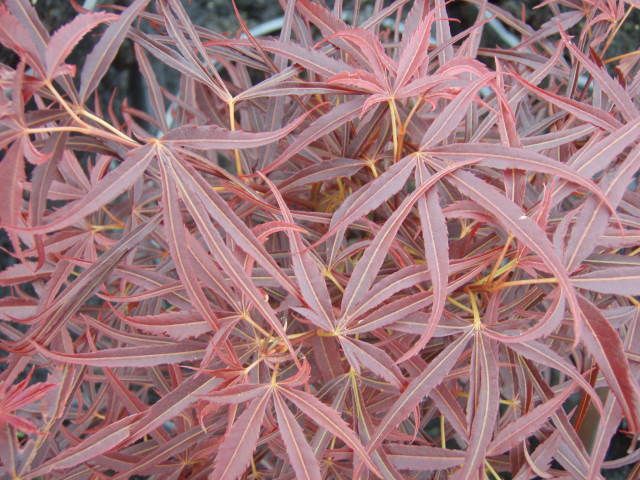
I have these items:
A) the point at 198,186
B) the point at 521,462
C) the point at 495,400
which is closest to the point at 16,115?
the point at 198,186

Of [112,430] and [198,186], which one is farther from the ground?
[198,186]

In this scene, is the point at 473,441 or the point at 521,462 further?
the point at 521,462

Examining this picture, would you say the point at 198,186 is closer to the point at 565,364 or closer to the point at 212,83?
the point at 212,83

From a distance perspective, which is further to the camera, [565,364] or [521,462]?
[521,462]

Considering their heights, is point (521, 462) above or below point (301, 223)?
below

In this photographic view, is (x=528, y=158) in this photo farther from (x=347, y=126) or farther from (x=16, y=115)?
(x=16, y=115)

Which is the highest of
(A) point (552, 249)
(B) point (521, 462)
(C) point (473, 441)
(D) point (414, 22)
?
(D) point (414, 22)

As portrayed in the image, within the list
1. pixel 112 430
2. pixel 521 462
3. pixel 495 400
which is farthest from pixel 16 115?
pixel 521 462
